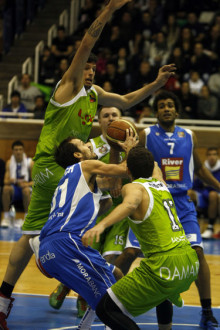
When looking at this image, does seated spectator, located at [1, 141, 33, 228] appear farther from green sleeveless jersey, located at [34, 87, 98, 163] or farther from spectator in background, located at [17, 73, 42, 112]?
green sleeveless jersey, located at [34, 87, 98, 163]

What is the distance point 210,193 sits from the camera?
12.8 metres

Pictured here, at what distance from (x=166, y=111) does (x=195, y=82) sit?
8.02 m

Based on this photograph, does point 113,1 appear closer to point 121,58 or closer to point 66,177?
point 66,177

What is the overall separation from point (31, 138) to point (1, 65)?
4392 millimetres

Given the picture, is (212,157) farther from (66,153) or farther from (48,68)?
(66,153)

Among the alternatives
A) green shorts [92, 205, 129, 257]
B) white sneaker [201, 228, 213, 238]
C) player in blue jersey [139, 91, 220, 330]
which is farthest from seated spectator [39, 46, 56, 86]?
green shorts [92, 205, 129, 257]

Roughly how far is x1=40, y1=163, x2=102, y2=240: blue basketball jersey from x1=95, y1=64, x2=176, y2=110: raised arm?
4.80 ft

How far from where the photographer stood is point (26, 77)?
15.3 m

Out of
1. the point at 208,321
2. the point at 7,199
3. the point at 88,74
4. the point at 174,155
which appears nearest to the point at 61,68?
the point at 7,199

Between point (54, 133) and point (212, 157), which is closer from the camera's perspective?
point (54, 133)

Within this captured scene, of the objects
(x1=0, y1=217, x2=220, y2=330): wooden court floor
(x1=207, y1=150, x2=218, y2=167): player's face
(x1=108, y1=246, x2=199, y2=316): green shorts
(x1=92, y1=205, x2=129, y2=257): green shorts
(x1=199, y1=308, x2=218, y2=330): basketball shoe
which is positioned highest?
(x1=108, y1=246, x2=199, y2=316): green shorts

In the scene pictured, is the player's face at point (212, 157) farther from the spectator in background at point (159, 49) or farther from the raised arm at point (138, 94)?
the raised arm at point (138, 94)

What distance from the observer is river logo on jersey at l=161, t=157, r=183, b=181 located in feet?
22.3

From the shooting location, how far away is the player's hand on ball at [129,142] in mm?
5551
